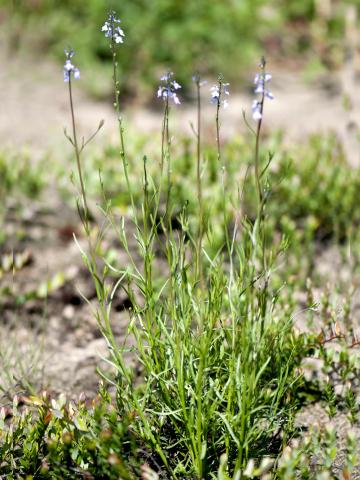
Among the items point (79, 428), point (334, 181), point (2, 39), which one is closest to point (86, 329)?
point (79, 428)

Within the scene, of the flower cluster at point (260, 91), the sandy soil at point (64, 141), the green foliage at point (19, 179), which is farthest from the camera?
the green foliage at point (19, 179)

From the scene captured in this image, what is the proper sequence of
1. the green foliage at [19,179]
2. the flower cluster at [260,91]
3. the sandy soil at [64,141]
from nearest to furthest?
1. the flower cluster at [260,91]
2. the sandy soil at [64,141]
3. the green foliage at [19,179]

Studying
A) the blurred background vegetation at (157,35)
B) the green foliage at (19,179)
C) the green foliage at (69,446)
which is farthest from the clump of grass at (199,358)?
the blurred background vegetation at (157,35)

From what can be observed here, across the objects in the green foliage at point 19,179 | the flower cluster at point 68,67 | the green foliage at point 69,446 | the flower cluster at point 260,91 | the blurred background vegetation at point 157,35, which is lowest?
the green foliage at point 69,446

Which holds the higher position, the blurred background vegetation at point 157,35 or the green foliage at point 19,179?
the blurred background vegetation at point 157,35

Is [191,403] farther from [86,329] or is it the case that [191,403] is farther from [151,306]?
[86,329]

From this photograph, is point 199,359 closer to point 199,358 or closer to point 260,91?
point 199,358

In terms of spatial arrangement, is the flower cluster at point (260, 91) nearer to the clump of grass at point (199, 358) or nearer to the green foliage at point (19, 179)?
the clump of grass at point (199, 358)

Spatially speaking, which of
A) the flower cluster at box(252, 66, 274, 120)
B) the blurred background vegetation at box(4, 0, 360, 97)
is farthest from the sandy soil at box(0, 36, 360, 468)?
the blurred background vegetation at box(4, 0, 360, 97)

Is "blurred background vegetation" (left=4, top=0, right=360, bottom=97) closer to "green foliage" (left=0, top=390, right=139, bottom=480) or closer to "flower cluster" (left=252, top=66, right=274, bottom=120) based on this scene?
"flower cluster" (left=252, top=66, right=274, bottom=120)
